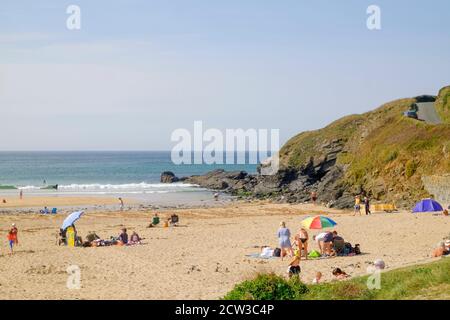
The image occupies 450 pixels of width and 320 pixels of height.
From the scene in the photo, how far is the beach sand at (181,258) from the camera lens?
1592cm

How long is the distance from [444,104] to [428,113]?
2013mm

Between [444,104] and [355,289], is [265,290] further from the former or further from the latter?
[444,104]

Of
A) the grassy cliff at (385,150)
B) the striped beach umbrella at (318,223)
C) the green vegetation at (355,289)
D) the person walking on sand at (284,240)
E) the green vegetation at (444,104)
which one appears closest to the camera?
the green vegetation at (355,289)

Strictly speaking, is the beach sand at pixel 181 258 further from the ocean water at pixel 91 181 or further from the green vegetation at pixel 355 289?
the ocean water at pixel 91 181

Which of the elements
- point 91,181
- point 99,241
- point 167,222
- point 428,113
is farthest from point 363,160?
point 91,181

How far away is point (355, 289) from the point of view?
1098cm

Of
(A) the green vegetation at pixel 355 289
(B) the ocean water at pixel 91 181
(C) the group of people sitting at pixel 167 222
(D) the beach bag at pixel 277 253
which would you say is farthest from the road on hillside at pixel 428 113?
(A) the green vegetation at pixel 355 289

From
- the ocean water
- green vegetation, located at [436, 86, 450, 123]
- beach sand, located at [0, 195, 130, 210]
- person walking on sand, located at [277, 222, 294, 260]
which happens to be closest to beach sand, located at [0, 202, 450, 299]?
person walking on sand, located at [277, 222, 294, 260]

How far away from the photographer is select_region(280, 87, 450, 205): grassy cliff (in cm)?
4125

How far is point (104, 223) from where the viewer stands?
35625 mm

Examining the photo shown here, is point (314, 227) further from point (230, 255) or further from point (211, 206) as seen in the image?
point (211, 206)

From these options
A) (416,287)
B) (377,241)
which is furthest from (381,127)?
(416,287)

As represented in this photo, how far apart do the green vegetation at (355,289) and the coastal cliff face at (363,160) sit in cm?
2790

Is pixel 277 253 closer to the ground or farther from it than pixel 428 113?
closer to the ground
